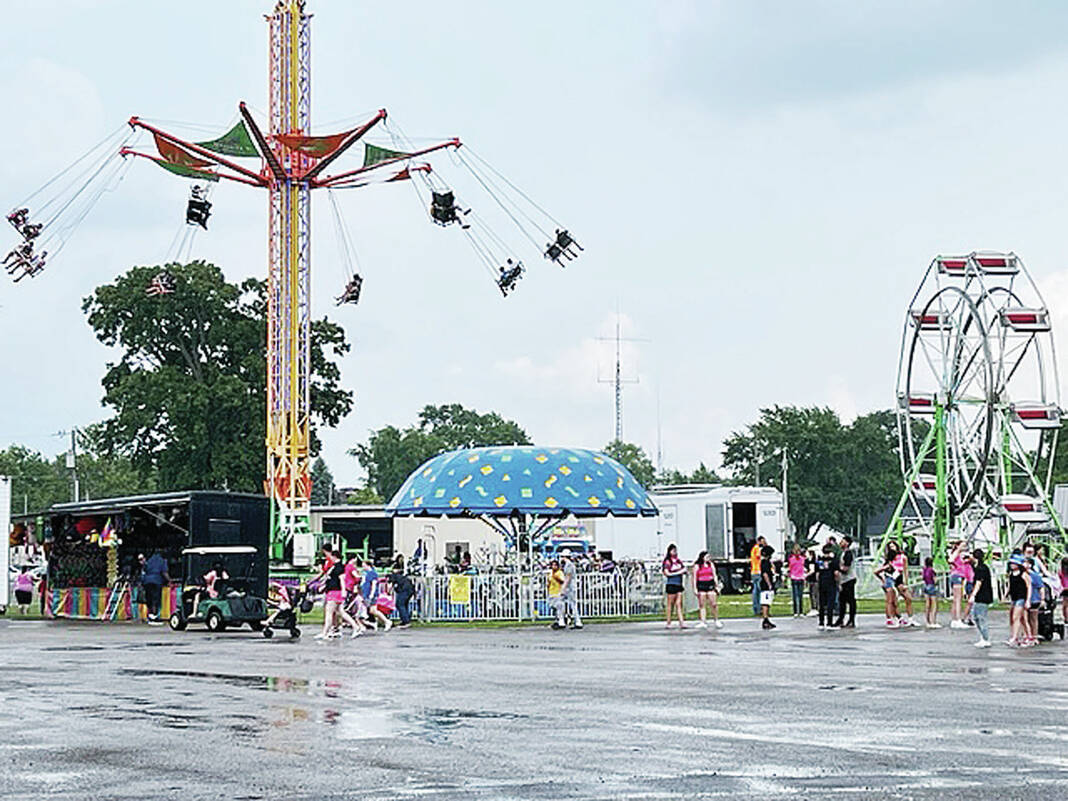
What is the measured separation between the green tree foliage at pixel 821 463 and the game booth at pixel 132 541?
231 ft

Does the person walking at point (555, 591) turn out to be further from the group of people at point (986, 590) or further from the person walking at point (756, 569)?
the group of people at point (986, 590)

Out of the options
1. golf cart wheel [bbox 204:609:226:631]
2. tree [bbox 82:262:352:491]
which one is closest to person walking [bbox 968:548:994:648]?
golf cart wheel [bbox 204:609:226:631]

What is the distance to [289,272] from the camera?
5806 centimetres

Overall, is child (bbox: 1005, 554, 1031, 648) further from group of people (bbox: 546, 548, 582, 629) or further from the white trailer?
the white trailer

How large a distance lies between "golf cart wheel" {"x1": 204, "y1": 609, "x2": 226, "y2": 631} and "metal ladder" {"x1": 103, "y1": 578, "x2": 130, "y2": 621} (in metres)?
7.01

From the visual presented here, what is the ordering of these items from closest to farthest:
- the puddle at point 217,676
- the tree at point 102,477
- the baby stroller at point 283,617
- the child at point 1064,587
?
the puddle at point 217,676 → the child at point 1064,587 → the baby stroller at point 283,617 → the tree at point 102,477

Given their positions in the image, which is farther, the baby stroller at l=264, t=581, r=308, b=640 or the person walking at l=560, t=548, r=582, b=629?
the person walking at l=560, t=548, r=582, b=629

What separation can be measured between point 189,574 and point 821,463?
76791 millimetres

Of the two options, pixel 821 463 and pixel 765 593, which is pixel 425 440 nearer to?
pixel 821 463

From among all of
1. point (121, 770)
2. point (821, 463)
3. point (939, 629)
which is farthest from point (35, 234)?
point (821, 463)

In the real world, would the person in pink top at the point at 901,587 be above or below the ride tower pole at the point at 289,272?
below

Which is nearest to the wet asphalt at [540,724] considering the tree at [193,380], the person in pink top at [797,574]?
the person in pink top at [797,574]

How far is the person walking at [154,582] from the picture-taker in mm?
37219

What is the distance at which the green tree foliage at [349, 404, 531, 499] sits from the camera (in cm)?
15225
